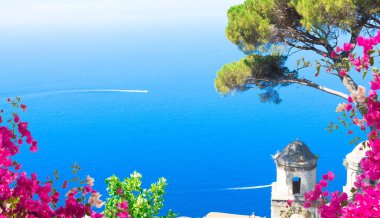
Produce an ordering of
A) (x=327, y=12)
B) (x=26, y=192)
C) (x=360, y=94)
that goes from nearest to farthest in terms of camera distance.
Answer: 1. (x=26, y=192)
2. (x=360, y=94)
3. (x=327, y=12)

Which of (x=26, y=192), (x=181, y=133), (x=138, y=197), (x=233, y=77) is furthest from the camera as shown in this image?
(x=181, y=133)

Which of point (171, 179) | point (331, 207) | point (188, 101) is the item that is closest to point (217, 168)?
point (171, 179)

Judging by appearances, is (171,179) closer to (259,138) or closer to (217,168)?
(217,168)

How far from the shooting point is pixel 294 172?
36.1 ft

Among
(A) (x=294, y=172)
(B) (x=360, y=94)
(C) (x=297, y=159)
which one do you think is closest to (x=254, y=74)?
(C) (x=297, y=159)

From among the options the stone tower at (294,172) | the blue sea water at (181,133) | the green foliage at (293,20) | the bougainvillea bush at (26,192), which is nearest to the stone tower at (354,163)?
the stone tower at (294,172)

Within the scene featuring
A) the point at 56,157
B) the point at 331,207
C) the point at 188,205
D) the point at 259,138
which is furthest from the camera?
the point at 259,138

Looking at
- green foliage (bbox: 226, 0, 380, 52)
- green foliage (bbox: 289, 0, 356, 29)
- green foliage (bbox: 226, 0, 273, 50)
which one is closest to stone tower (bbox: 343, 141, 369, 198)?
green foliage (bbox: 226, 0, 380, 52)

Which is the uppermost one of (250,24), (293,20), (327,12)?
(293,20)

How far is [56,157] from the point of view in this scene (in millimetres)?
44844

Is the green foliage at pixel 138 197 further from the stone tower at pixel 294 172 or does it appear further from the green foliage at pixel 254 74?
the green foliage at pixel 254 74

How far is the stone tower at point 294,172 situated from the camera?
35.8ft

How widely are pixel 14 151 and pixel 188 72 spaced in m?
88.4

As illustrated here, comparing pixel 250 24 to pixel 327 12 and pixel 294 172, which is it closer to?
pixel 327 12
